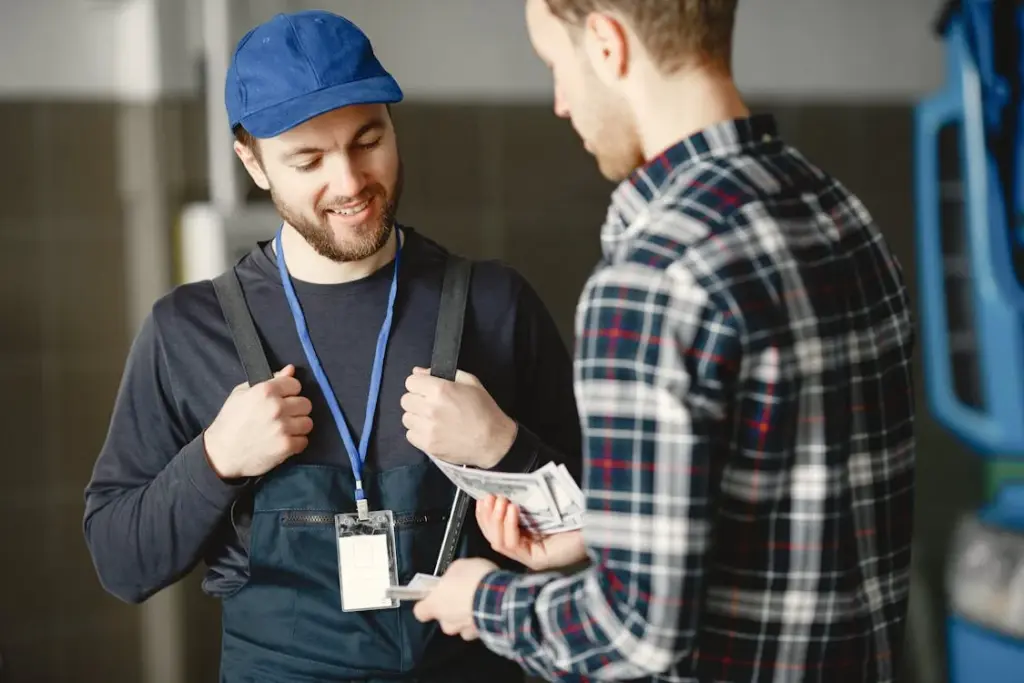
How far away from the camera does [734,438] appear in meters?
1.00

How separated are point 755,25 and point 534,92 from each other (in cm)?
64

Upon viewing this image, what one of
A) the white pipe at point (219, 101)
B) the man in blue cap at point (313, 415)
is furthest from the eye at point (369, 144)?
the white pipe at point (219, 101)

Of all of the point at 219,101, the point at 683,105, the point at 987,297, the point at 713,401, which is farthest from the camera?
the point at 219,101

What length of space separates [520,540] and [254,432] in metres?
0.34

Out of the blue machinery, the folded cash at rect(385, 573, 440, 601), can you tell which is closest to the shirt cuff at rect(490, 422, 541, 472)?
the folded cash at rect(385, 573, 440, 601)

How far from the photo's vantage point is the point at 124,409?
1.52 meters

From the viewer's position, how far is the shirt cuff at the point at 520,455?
1.44 metres

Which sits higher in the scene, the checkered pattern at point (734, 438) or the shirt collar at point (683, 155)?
the shirt collar at point (683, 155)

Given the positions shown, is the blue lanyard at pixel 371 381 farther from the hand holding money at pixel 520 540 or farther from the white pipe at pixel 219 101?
the white pipe at pixel 219 101

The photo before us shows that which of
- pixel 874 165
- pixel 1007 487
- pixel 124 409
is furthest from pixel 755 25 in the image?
pixel 124 409

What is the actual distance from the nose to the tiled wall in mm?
1304

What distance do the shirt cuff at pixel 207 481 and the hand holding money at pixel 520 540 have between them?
0.96 ft

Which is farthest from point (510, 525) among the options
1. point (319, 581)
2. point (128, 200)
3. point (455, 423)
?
point (128, 200)

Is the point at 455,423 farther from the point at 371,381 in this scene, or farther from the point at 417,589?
the point at 417,589
